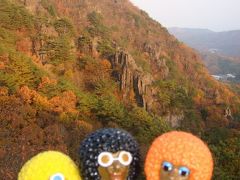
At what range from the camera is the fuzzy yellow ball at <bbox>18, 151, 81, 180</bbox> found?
3008mm

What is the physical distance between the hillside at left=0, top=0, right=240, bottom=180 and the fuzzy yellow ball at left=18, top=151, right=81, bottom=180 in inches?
262

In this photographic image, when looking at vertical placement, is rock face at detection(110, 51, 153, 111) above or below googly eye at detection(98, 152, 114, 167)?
below

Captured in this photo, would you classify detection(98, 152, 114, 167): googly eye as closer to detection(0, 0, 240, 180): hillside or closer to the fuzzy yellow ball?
the fuzzy yellow ball

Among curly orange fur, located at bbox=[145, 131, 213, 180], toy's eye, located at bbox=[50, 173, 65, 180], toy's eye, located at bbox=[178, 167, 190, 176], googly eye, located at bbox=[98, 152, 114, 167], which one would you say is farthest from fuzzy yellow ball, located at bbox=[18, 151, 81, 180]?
toy's eye, located at bbox=[178, 167, 190, 176]

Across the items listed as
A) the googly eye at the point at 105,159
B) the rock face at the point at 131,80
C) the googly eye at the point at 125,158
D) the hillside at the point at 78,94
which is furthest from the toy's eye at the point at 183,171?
the rock face at the point at 131,80

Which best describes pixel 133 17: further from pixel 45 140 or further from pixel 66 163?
pixel 66 163

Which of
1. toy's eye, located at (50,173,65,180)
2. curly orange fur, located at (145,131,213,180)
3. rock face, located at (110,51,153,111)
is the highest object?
curly orange fur, located at (145,131,213,180)

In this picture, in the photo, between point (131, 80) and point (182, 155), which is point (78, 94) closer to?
point (131, 80)

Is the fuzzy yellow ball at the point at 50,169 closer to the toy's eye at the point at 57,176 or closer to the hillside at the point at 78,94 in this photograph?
the toy's eye at the point at 57,176

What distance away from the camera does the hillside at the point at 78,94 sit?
1681 cm

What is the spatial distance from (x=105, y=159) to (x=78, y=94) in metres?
23.2

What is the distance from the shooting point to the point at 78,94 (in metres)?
26.0

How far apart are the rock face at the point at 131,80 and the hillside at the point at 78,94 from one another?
8 centimetres

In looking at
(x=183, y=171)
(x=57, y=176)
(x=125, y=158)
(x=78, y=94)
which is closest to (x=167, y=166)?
(x=183, y=171)
